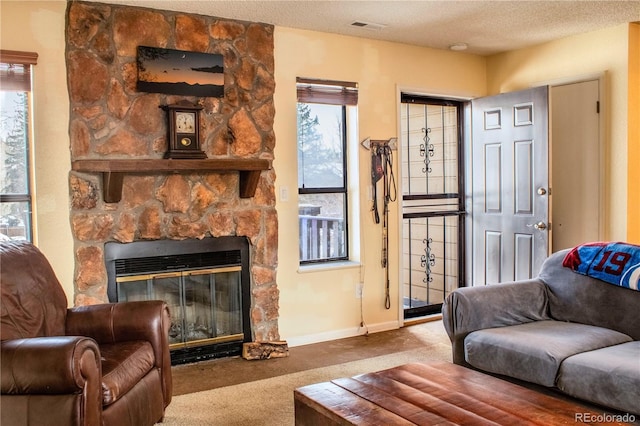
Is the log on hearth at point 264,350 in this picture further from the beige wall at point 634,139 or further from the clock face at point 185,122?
the beige wall at point 634,139

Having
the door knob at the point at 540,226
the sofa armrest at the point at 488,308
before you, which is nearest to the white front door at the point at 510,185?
the door knob at the point at 540,226

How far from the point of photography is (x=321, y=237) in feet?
15.2

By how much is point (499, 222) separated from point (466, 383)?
296 cm

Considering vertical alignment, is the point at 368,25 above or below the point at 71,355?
above

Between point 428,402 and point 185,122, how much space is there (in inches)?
100

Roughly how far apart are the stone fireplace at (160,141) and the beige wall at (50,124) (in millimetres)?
54

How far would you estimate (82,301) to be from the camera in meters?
3.58

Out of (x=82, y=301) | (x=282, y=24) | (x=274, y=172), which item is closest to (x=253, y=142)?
(x=274, y=172)

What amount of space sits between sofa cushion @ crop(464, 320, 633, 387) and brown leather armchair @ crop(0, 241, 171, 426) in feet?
5.42

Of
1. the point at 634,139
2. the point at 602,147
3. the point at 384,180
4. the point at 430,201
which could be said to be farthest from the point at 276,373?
the point at 634,139

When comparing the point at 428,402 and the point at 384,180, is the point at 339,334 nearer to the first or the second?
the point at 384,180

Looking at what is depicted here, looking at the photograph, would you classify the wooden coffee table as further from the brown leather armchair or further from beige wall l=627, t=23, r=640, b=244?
beige wall l=627, t=23, r=640, b=244

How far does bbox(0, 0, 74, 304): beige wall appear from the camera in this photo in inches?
134

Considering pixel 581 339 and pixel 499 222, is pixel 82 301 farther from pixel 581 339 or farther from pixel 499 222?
pixel 499 222
